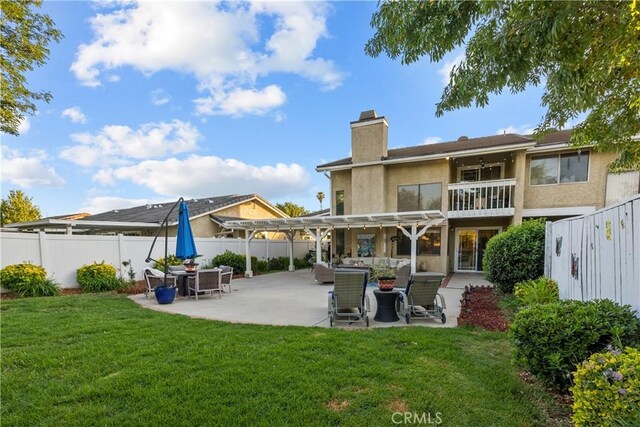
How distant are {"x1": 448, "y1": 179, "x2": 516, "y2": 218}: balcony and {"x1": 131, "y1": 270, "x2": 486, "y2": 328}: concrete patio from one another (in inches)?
147

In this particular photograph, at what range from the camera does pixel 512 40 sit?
288cm

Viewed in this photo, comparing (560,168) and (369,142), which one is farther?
(369,142)

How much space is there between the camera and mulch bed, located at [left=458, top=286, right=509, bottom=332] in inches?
214

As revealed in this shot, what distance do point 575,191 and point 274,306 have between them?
43.4 ft

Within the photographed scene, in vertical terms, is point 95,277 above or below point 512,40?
below

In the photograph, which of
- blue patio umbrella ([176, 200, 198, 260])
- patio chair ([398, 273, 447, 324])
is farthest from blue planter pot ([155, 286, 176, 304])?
patio chair ([398, 273, 447, 324])

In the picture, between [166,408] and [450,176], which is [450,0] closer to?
[166,408]

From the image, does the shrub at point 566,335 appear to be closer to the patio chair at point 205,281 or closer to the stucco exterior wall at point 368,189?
the patio chair at point 205,281

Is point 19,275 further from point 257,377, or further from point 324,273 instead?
point 324,273

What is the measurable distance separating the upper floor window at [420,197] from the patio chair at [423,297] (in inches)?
352

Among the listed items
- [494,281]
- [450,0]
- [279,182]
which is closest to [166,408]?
[450,0]

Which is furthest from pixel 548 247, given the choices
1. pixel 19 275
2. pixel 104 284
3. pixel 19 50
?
pixel 19 50

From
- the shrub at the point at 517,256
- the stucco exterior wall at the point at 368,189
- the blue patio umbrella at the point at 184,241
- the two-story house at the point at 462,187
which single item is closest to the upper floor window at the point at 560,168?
the two-story house at the point at 462,187

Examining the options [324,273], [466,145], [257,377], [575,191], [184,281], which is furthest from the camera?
[466,145]
